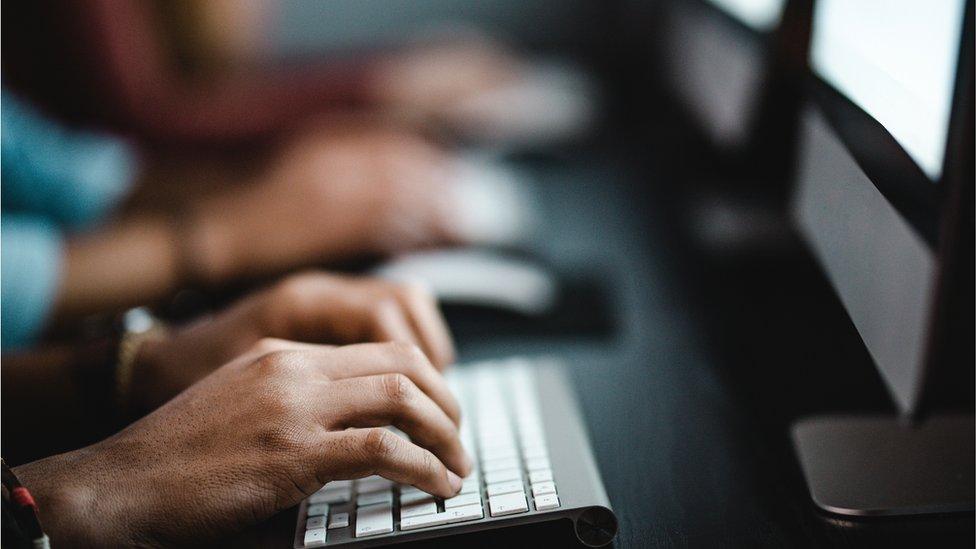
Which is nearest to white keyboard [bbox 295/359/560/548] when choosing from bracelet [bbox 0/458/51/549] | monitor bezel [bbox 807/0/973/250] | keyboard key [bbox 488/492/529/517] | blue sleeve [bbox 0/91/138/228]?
keyboard key [bbox 488/492/529/517]

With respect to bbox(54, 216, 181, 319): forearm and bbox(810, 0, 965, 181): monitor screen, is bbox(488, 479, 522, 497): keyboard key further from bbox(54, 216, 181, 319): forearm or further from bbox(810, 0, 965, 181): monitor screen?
bbox(54, 216, 181, 319): forearm

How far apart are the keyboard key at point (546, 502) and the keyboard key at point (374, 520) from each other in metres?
0.08

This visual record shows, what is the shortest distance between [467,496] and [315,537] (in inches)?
3.2

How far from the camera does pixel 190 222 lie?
3.14 feet

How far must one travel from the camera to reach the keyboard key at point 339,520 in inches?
17.0

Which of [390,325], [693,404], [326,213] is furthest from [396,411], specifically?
[326,213]

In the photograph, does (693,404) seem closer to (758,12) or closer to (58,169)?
(758,12)

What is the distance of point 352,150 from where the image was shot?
1092 mm

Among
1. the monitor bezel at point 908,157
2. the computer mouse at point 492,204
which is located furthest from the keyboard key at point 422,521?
the computer mouse at point 492,204

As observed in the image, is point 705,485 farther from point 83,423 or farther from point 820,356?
point 83,423

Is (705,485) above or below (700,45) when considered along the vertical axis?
below

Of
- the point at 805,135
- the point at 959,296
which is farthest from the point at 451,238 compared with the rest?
the point at 959,296

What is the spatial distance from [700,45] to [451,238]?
1.54 ft

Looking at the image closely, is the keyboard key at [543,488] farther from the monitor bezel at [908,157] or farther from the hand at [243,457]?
the monitor bezel at [908,157]
